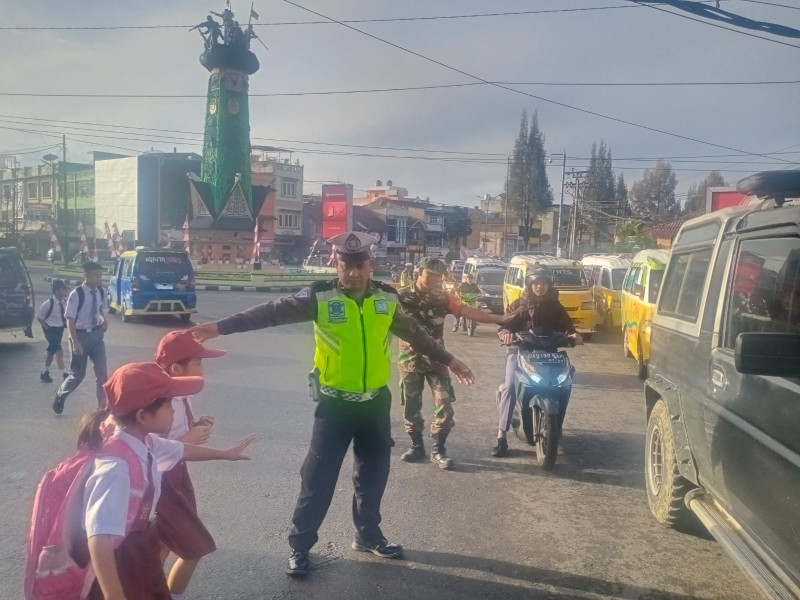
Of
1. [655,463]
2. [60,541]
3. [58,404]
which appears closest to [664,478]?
[655,463]

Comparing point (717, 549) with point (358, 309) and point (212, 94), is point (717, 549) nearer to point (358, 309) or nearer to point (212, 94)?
point (358, 309)

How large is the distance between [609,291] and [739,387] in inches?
569

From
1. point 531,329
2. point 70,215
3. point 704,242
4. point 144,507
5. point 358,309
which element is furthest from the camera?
point 70,215

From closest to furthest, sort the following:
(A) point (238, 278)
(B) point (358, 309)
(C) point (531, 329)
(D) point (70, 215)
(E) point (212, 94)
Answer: (B) point (358, 309), (C) point (531, 329), (A) point (238, 278), (E) point (212, 94), (D) point (70, 215)

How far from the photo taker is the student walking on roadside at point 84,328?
733cm

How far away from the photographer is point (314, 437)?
3896mm

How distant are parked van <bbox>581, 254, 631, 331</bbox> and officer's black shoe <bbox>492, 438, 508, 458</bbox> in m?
10.9

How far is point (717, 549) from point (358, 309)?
9.16ft

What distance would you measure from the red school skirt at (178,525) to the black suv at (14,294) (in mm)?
11363

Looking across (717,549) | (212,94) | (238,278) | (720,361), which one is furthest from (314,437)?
(212,94)

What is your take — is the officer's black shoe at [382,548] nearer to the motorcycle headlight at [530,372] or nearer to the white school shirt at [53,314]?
the motorcycle headlight at [530,372]

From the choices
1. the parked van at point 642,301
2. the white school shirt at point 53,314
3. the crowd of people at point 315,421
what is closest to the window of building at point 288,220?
the parked van at point 642,301

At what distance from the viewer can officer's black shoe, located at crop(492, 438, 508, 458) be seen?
616 cm

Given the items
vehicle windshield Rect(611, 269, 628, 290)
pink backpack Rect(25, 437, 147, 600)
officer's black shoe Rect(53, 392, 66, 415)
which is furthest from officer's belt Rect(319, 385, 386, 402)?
vehicle windshield Rect(611, 269, 628, 290)
